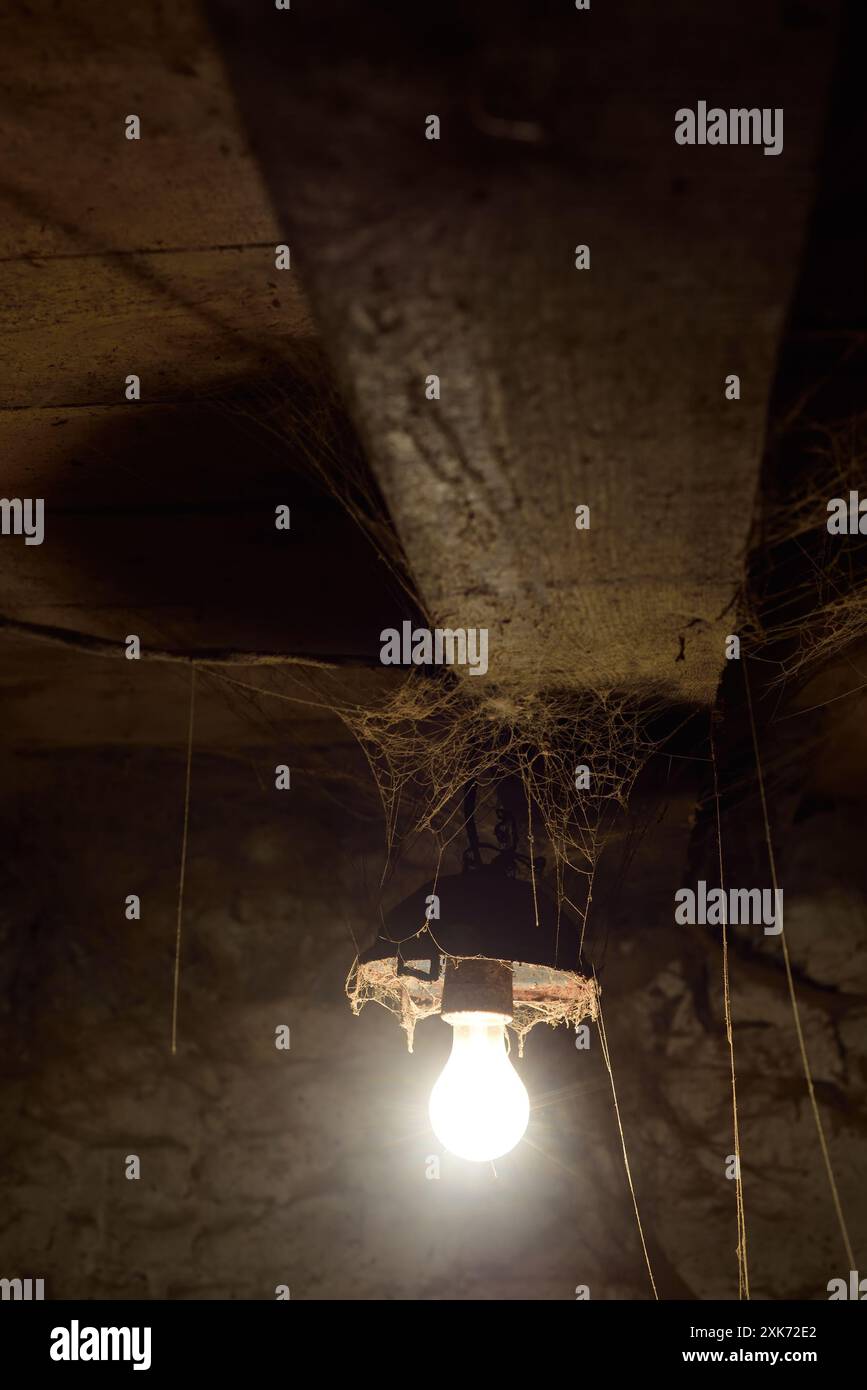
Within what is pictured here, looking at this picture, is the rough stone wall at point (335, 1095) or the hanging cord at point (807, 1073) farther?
the rough stone wall at point (335, 1095)

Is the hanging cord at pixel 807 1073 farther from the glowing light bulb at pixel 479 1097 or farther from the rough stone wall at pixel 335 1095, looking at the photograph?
the glowing light bulb at pixel 479 1097

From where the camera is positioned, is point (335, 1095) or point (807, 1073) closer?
point (807, 1073)

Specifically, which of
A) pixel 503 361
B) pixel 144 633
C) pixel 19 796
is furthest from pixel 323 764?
pixel 503 361

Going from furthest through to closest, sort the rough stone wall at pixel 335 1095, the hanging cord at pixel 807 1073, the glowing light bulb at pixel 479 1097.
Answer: the rough stone wall at pixel 335 1095 < the hanging cord at pixel 807 1073 < the glowing light bulb at pixel 479 1097

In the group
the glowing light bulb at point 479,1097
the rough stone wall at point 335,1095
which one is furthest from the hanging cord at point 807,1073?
the glowing light bulb at point 479,1097

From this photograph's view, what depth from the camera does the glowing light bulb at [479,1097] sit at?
5.08ft

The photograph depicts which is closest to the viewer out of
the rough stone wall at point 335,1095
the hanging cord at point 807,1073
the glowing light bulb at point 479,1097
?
the glowing light bulb at point 479,1097

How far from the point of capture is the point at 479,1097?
1.56 m

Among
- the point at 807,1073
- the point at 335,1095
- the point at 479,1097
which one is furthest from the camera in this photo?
the point at 335,1095

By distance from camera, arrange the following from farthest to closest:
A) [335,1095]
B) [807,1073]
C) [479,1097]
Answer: [335,1095] < [807,1073] < [479,1097]

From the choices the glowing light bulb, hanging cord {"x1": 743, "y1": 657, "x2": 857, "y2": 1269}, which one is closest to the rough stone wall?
hanging cord {"x1": 743, "y1": 657, "x2": 857, "y2": 1269}

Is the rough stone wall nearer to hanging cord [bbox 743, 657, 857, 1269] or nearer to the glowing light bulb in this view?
hanging cord [bbox 743, 657, 857, 1269]

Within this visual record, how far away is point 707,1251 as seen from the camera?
2.34 meters

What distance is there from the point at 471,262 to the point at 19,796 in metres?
2.53
